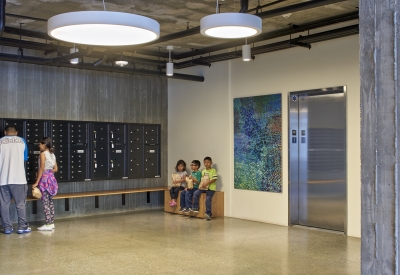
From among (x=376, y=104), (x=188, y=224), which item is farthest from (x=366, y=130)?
(x=188, y=224)

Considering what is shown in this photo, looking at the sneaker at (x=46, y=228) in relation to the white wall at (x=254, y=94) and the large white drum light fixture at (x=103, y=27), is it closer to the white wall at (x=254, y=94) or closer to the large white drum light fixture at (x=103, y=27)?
the white wall at (x=254, y=94)

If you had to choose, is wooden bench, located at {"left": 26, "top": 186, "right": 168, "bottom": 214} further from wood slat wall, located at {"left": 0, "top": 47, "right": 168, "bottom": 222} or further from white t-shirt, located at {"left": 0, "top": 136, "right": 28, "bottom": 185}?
white t-shirt, located at {"left": 0, "top": 136, "right": 28, "bottom": 185}

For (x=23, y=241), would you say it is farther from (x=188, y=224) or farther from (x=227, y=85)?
(x=227, y=85)

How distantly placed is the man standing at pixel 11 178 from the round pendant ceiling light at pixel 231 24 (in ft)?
15.3

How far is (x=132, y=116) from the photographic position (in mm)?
11398

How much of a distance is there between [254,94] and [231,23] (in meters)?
4.98

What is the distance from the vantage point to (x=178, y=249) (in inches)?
280

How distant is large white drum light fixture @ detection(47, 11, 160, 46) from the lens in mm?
3670

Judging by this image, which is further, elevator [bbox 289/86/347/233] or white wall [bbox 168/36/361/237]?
elevator [bbox 289/86/347/233]

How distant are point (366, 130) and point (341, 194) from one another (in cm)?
618

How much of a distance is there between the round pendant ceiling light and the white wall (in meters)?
3.49

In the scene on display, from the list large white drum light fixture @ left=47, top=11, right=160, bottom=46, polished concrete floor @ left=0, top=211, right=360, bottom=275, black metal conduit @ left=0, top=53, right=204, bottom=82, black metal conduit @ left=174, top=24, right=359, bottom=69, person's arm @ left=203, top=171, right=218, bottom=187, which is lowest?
polished concrete floor @ left=0, top=211, right=360, bottom=275

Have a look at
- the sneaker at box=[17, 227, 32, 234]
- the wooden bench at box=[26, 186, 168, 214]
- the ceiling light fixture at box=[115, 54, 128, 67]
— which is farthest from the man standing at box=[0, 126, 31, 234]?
the ceiling light fixture at box=[115, 54, 128, 67]

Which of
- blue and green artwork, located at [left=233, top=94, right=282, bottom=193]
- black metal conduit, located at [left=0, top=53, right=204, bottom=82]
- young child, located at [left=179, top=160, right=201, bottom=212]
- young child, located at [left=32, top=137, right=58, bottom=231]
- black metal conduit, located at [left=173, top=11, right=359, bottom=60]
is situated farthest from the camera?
young child, located at [left=179, top=160, right=201, bottom=212]
